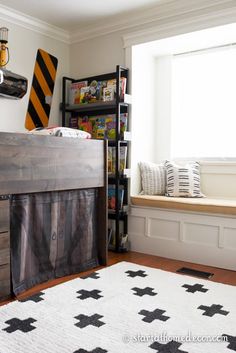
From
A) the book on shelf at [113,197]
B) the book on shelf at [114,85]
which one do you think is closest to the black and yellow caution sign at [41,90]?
the book on shelf at [114,85]

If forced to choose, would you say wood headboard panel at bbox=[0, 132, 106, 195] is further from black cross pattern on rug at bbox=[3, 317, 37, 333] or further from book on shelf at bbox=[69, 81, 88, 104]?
book on shelf at bbox=[69, 81, 88, 104]

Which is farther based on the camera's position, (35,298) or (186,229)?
(186,229)

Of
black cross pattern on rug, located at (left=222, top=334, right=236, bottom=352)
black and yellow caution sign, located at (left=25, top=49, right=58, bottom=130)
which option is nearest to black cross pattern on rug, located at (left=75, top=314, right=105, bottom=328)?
black cross pattern on rug, located at (left=222, top=334, right=236, bottom=352)

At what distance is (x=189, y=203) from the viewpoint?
10.1ft

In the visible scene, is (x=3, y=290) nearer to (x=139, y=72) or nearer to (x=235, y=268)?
(x=235, y=268)

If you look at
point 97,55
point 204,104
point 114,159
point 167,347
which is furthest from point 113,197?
point 167,347

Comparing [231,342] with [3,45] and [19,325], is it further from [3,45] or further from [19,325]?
[3,45]

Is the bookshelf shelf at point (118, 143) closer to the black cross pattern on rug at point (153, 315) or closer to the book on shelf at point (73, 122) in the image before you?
the book on shelf at point (73, 122)

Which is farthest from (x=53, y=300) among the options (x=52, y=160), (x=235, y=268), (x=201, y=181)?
(x=201, y=181)

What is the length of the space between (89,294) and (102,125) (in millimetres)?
1836

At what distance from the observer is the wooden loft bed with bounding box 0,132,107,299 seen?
2.21 metres

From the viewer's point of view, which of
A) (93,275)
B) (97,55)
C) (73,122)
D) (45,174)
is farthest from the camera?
(73,122)

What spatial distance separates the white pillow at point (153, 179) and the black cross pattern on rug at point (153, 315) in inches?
65.8

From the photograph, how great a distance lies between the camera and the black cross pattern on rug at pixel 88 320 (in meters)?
1.86
